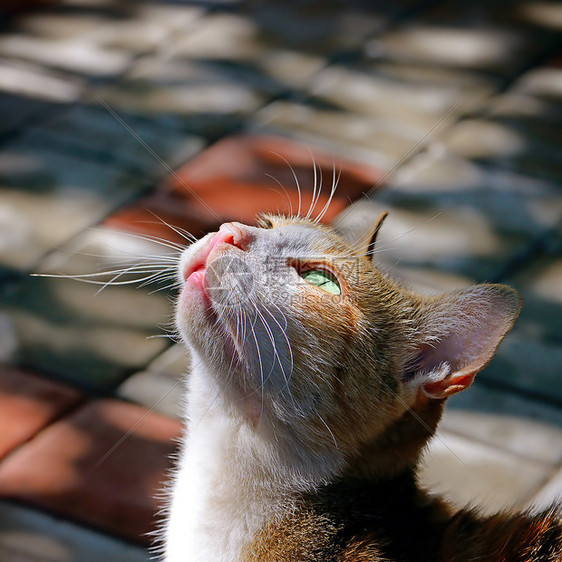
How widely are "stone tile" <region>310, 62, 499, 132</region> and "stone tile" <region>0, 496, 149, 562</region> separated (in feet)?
8.41

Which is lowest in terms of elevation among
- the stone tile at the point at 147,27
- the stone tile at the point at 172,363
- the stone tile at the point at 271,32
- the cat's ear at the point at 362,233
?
the stone tile at the point at 172,363

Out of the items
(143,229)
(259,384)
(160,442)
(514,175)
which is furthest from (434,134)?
(259,384)

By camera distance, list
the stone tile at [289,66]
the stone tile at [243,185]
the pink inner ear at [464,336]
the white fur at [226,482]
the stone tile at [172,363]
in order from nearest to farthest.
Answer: the pink inner ear at [464,336]
the white fur at [226,482]
the stone tile at [172,363]
the stone tile at [243,185]
the stone tile at [289,66]

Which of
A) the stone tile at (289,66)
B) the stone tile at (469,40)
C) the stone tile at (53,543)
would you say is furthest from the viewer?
the stone tile at (469,40)

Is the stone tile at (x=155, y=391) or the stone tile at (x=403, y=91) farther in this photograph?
the stone tile at (x=403, y=91)

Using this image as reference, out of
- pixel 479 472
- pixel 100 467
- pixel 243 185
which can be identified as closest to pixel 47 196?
pixel 243 185

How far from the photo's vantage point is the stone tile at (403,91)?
14.6 feet

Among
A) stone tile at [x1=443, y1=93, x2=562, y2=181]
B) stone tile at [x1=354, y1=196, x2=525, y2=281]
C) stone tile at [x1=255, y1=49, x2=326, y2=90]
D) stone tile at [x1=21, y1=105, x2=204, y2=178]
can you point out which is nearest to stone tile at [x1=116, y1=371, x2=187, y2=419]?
stone tile at [x1=354, y1=196, x2=525, y2=281]

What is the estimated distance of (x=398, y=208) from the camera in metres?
3.79

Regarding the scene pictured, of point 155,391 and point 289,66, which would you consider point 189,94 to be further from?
point 155,391

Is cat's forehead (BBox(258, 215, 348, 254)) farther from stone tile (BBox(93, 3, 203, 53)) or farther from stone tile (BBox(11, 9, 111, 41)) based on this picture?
stone tile (BBox(11, 9, 111, 41))

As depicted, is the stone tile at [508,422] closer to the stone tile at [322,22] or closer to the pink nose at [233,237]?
the pink nose at [233,237]

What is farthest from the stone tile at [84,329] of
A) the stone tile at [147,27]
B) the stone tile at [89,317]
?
the stone tile at [147,27]

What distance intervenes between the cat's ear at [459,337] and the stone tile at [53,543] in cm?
96
